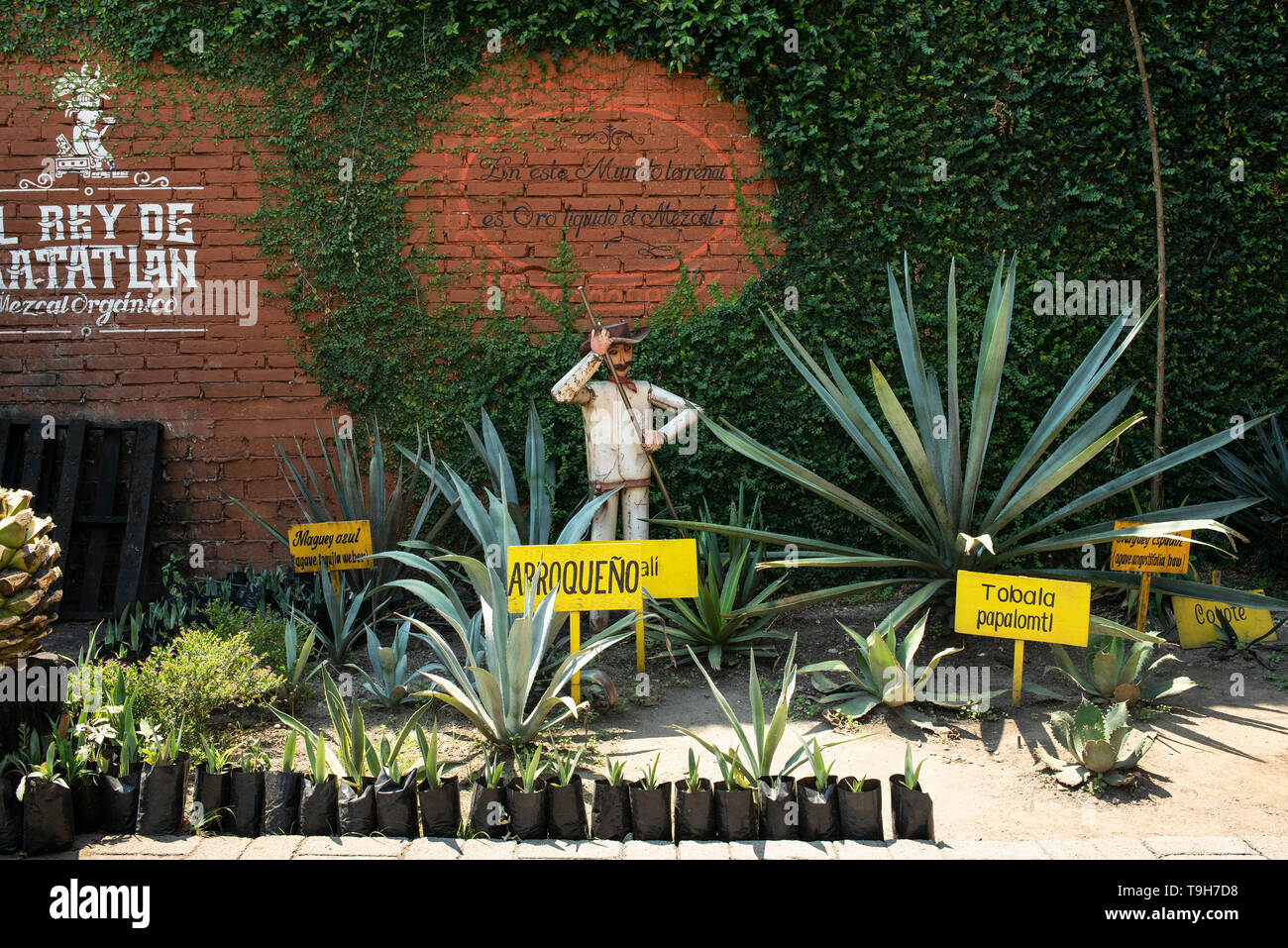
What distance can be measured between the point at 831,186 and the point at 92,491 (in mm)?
4055

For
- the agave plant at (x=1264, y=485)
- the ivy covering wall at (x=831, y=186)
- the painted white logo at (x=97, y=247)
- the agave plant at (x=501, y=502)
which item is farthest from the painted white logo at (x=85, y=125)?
the agave plant at (x=1264, y=485)

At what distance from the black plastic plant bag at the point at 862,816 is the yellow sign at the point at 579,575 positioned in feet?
3.36

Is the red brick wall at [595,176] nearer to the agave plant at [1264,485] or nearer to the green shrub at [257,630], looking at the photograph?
the green shrub at [257,630]

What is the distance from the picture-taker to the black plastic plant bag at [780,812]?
2451 millimetres

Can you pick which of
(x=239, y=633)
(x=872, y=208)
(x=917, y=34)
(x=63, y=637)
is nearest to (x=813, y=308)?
(x=872, y=208)

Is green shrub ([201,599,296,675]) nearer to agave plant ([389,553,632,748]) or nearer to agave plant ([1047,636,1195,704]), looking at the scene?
agave plant ([389,553,632,748])

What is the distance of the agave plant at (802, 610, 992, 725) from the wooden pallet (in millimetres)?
3371

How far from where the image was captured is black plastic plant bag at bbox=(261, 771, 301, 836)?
99.6 inches

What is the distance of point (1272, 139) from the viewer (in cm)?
484

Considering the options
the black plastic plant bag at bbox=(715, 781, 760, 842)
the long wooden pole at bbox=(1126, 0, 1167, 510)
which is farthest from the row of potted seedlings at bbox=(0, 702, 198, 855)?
the long wooden pole at bbox=(1126, 0, 1167, 510)

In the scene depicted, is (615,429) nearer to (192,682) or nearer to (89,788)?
(192,682)

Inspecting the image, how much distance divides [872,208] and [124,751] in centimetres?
396

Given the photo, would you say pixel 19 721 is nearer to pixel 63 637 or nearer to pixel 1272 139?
pixel 63 637

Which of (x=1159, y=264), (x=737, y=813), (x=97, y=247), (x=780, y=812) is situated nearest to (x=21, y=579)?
(x=737, y=813)
